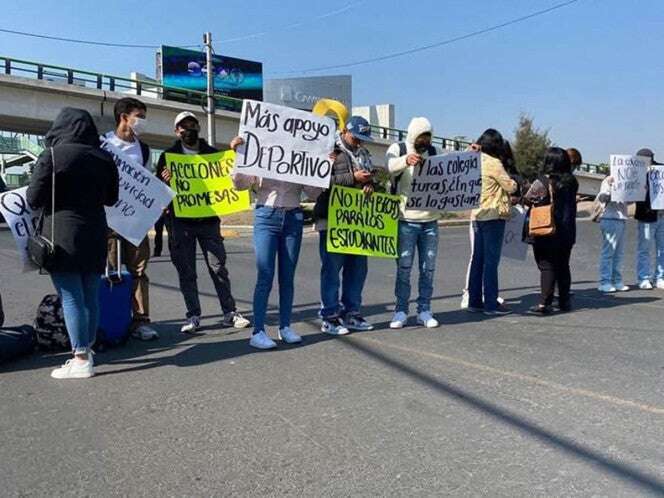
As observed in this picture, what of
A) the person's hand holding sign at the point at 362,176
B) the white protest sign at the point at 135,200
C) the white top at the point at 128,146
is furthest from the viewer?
the person's hand holding sign at the point at 362,176

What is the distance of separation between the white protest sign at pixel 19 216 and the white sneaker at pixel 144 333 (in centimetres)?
134

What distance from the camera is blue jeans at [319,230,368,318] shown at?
5957 millimetres

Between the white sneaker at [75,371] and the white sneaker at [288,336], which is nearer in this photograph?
the white sneaker at [75,371]

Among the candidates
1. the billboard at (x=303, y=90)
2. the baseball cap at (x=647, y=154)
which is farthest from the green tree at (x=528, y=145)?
the baseball cap at (x=647, y=154)

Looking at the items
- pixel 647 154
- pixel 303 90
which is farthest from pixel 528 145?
pixel 647 154

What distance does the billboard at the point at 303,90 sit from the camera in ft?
212

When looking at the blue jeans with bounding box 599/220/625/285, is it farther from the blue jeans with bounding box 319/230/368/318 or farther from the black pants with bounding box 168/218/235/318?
the black pants with bounding box 168/218/235/318

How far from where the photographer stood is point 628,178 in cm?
841

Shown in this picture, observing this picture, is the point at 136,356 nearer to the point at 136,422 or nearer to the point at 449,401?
the point at 136,422

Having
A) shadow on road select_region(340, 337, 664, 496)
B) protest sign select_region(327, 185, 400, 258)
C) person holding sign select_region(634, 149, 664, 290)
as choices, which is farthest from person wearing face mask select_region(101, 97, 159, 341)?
person holding sign select_region(634, 149, 664, 290)

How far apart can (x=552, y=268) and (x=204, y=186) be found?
381 centimetres

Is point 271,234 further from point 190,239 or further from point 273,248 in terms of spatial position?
point 190,239

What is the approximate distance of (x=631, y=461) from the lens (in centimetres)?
324

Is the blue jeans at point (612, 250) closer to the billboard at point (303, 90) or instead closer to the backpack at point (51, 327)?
the backpack at point (51, 327)
